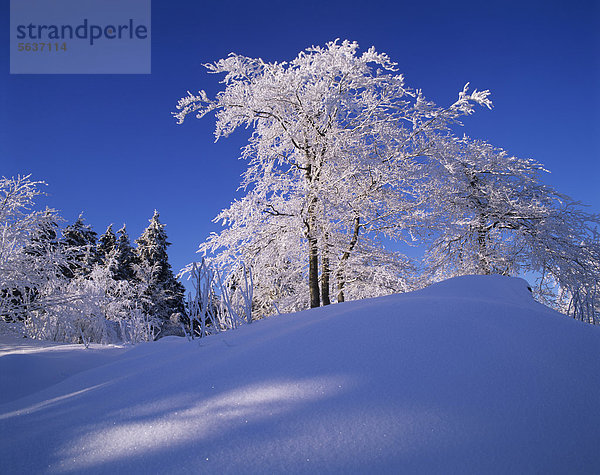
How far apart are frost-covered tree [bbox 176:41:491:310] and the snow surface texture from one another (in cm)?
611

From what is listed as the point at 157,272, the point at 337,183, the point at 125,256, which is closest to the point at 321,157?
the point at 337,183

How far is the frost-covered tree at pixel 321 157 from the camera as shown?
806 centimetres

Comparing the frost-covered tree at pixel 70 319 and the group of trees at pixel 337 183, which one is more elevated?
the group of trees at pixel 337 183

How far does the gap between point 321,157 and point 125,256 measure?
69.2ft

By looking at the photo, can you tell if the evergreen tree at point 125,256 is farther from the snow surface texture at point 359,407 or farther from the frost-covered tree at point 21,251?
the snow surface texture at point 359,407

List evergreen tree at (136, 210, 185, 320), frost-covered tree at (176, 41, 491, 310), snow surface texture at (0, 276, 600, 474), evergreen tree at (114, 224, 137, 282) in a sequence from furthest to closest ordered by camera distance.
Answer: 1. evergreen tree at (114, 224, 137, 282)
2. evergreen tree at (136, 210, 185, 320)
3. frost-covered tree at (176, 41, 491, 310)
4. snow surface texture at (0, 276, 600, 474)

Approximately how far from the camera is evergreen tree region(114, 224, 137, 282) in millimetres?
22984

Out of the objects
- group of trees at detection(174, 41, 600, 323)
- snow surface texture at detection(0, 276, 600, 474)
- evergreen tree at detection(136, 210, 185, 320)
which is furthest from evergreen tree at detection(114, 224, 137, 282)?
Answer: snow surface texture at detection(0, 276, 600, 474)

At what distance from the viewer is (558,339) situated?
74.9 inches

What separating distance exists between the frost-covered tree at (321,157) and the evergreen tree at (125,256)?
17232 millimetres

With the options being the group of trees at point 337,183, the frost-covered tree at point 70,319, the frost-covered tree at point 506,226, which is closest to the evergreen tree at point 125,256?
the frost-covered tree at point 70,319

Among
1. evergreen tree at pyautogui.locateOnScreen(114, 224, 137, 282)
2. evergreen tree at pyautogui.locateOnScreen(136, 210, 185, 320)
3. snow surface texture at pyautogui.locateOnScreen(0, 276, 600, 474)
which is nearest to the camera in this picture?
snow surface texture at pyautogui.locateOnScreen(0, 276, 600, 474)

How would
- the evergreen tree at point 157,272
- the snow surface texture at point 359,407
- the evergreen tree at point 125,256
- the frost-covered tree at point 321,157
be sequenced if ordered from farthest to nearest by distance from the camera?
the evergreen tree at point 125,256, the evergreen tree at point 157,272, the frost-covered tree at point 321,157, the snow surface texture at point 359,407

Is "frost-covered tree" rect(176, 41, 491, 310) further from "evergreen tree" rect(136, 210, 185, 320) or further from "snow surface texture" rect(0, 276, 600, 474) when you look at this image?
"evergreen tree" rect(136, 210, 185, 320)
